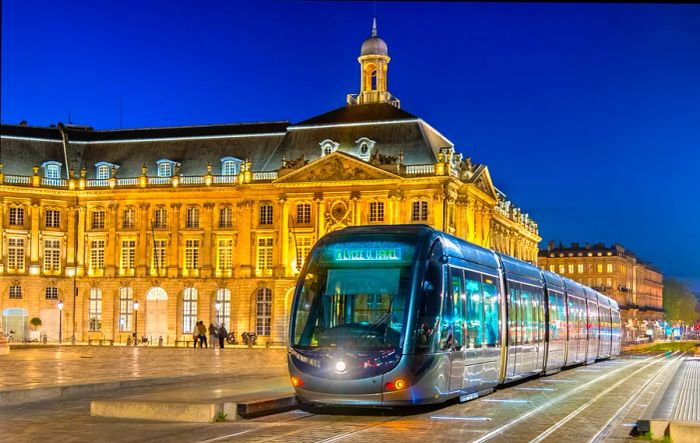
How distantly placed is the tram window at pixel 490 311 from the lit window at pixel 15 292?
63.7 metres

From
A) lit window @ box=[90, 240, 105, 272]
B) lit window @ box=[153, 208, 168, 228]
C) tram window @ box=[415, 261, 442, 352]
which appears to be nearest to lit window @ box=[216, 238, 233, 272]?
lit window @ box=[153, 208, 168, 228]

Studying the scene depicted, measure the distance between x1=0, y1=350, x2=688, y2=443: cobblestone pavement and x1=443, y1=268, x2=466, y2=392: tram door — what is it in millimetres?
583

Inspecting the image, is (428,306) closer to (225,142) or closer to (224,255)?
(224,255)

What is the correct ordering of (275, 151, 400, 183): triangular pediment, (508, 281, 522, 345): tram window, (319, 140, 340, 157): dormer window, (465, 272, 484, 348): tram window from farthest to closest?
(319, 140, 340, 157): dormer window → (275, 151, 400, 183): triangular pediment → (508, 281, 522, 345): tram window → (465, 272, 484, 348): tram window

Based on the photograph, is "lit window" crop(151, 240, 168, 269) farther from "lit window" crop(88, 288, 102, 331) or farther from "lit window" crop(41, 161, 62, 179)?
"lit window" crop(41, 161, 62, 179)

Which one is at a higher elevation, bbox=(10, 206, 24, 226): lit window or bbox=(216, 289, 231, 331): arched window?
bbox=(10, 206, 24, 226): lit window

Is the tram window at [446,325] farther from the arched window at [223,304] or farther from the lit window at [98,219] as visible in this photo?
the lit window at [98,219]

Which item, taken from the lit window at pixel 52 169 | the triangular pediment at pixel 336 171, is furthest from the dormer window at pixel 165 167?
the triangular pediment at pixel 336 171

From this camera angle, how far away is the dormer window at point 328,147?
2982 inches

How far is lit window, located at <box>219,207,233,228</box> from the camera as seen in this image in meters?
79.6

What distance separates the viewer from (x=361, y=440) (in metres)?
13.5

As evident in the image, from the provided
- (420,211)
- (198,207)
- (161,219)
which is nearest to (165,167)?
(161,219)

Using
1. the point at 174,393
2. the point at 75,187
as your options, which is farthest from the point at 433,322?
the point at 75,187

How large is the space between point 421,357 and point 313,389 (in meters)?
1.78
